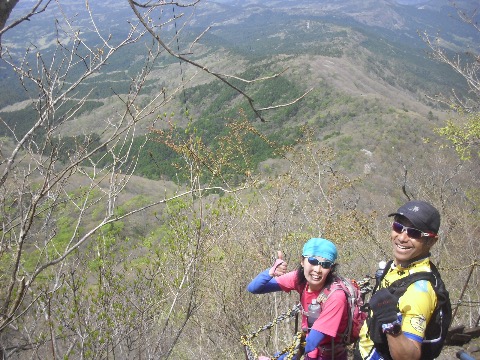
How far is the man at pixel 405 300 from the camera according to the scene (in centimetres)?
194

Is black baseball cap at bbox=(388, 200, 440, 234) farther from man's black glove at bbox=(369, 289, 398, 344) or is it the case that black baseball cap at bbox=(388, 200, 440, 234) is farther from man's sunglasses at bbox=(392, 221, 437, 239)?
man's black glove at bbox=(369, 289, 398, 344)

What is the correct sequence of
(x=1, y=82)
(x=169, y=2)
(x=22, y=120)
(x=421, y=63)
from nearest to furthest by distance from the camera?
(x=169, y=2), (x=22, y=120), (x=1, y=82), (x=421, y=63)

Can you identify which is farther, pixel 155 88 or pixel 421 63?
pixel 421 63

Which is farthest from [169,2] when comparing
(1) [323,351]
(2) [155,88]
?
(2) [155,88]

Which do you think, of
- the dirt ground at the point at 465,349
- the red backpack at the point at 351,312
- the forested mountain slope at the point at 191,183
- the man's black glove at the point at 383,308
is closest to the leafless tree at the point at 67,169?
the forested mountain slope at the point at 191,183

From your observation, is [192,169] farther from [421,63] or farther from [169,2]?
[421,63]

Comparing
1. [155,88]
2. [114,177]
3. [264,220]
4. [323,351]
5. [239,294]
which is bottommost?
[155,88]

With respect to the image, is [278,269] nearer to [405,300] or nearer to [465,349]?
[405,300]

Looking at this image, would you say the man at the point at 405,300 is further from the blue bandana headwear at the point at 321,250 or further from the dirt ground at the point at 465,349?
the dirt ground at the point at 465,349

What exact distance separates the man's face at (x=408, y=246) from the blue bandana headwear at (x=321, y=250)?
503 millimetres

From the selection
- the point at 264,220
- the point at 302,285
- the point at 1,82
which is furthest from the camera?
the point at 1,82

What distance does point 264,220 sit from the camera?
8.81 m

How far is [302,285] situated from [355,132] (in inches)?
2278

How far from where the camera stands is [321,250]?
2.78 metres
